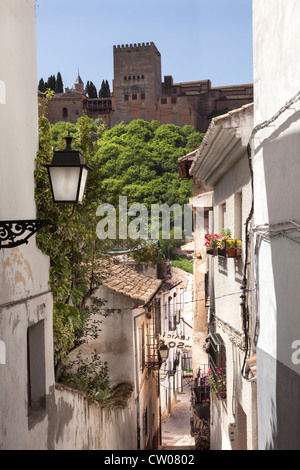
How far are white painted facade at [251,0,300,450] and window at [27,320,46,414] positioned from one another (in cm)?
230

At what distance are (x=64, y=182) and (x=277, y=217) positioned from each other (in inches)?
73.0

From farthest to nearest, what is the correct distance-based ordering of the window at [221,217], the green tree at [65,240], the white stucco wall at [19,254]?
the window at [221,217] → the green tree at [65,240] → the white stucco wall at [19,254]

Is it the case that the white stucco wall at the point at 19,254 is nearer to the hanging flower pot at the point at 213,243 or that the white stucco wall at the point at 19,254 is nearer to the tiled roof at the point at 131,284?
the hanging flower pot at the point at 213,243

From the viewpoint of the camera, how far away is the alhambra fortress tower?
8081 centimetres

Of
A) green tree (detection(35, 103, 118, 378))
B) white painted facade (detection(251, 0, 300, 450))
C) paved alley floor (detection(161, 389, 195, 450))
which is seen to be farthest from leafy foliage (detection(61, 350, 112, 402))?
paved alley floor (detection(161, 389, 195, 450))

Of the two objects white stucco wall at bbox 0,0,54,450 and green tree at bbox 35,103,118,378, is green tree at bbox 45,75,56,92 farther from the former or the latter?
white stucco wall at bbox 0,0,54,450

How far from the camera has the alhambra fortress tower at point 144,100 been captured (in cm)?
8081

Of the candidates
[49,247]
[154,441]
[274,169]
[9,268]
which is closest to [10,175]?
[9,268]

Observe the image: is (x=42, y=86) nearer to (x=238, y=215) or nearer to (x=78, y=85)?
(x=78, y=85)

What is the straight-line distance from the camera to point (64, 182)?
455 centimetres

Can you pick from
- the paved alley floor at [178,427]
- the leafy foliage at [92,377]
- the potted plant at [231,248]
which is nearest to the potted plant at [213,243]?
the potted plant at [231,248]

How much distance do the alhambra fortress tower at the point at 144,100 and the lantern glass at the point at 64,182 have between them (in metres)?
77.3

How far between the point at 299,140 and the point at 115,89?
8011cm

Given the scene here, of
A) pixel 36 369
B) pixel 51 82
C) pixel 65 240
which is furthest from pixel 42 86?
pixel 36 369
